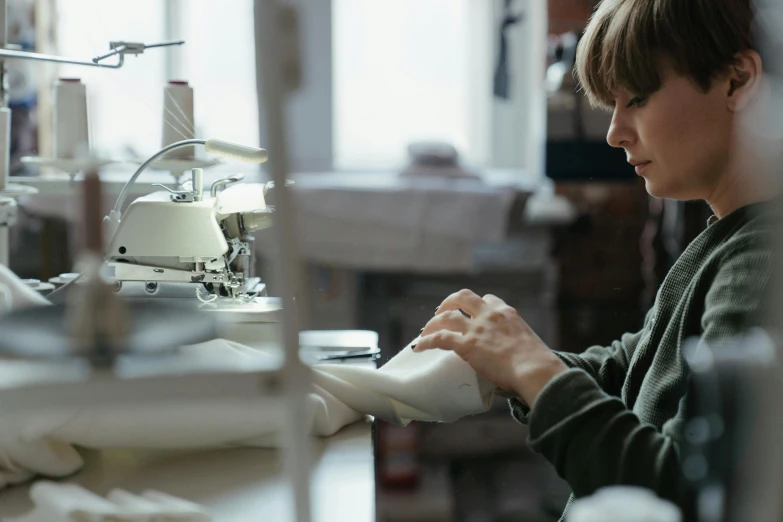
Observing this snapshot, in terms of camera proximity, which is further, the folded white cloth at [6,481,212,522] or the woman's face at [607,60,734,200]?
the woman's face at [607,60,734,200]

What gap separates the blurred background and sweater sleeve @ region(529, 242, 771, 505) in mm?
1631

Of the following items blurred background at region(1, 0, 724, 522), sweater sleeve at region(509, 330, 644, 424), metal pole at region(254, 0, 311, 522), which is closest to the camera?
metal pole at region(254, 0, 311, 522)

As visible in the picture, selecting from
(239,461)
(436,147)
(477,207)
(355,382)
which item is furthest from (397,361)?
(436,147)

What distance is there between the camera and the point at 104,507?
60 centimetres

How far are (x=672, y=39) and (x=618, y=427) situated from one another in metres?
0.37

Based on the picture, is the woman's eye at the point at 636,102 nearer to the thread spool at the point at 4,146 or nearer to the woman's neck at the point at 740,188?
the woman's neck at the point at 740,188

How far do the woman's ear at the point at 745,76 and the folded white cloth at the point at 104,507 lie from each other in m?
0.59

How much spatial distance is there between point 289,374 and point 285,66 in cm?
16

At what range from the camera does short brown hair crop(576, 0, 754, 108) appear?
76 cm

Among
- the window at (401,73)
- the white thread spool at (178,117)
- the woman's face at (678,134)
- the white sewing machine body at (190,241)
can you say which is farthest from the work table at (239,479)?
the window at (401,73)

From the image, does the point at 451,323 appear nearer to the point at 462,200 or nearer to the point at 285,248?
the point at 285,248

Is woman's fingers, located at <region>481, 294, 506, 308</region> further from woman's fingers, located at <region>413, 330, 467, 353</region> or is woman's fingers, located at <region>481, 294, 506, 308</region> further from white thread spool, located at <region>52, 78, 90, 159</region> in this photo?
white thread spool, located at <region>52, 78, 90, 159</region>

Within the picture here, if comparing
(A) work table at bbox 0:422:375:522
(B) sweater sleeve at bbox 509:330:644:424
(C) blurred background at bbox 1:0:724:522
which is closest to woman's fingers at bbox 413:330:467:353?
(A) work table at bbox 0:422:375:522

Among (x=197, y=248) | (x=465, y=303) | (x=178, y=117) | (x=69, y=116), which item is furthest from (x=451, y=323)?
(x=69, y=116)
